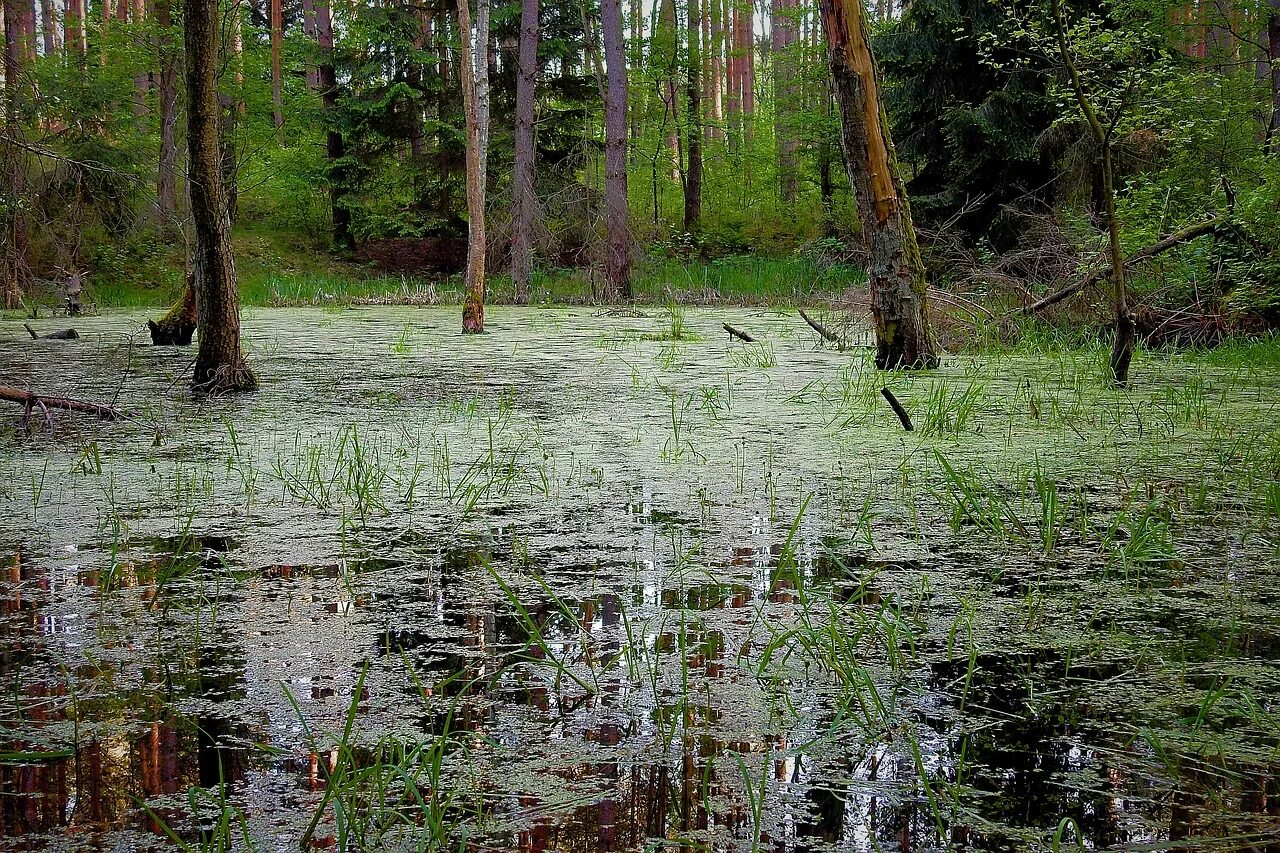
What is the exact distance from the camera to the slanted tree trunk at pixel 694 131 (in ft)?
68.8

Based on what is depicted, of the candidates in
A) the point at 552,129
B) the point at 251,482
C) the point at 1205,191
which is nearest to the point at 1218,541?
the point at 251,482

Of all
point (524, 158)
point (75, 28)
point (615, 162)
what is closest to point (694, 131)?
point (524, 158)

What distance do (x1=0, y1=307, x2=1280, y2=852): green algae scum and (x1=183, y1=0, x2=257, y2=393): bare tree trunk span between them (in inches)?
44.7

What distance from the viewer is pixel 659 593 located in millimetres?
2264

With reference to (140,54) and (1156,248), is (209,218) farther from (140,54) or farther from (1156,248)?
(140,54)

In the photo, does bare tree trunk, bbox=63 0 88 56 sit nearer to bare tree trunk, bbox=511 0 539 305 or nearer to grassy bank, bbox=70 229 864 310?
grassy bank, bbox=70 229 864 310

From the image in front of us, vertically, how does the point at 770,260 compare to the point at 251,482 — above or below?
above

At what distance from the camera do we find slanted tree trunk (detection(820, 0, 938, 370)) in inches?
234

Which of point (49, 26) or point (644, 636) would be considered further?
point (49, 26)

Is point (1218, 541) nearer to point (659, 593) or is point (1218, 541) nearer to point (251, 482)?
point (659, 593)

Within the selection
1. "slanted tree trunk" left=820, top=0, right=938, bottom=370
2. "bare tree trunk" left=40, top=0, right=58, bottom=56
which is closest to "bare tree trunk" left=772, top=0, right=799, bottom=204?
"bare tree trunk" left=40, top=0, right=58, bottom=56

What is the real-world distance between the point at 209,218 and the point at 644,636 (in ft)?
13.8

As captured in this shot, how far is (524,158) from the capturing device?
14.8 meters

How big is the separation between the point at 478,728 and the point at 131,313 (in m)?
12.5
